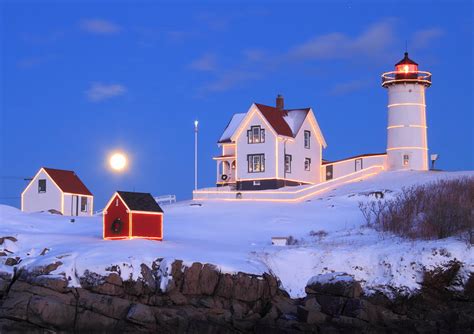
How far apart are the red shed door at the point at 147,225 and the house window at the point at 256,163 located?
25192 millimetres

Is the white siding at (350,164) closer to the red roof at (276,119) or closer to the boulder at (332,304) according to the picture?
the red roof at (276,119)

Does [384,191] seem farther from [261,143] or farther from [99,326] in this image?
[99,326]

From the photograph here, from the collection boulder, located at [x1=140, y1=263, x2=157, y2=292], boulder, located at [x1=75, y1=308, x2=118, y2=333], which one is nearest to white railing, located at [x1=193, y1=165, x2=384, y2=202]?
boulder, located at [x1=140, y1=263, x2=157, y2=292]

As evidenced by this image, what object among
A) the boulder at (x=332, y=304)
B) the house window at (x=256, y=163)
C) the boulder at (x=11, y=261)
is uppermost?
the house window at (x=256, y=163)

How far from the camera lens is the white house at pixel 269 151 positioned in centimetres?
6725

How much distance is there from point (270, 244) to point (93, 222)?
532 inches

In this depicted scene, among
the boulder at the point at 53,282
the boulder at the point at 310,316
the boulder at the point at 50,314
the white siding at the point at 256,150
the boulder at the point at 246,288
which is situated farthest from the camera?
the white siding at the point at 256,150

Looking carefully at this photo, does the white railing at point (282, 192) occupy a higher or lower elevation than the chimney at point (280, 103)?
lower

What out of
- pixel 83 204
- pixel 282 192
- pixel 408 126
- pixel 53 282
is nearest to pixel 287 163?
pixel 282 192

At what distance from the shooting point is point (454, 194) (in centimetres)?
4794

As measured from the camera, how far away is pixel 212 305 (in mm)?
35219

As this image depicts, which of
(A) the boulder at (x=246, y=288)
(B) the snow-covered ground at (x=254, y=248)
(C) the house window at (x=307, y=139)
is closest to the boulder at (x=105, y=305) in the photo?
(B) the snow-covered ground at (x=254, y=248)

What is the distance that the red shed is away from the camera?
1645 inches

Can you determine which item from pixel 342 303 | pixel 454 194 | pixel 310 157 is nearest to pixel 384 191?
pixel 454 194
